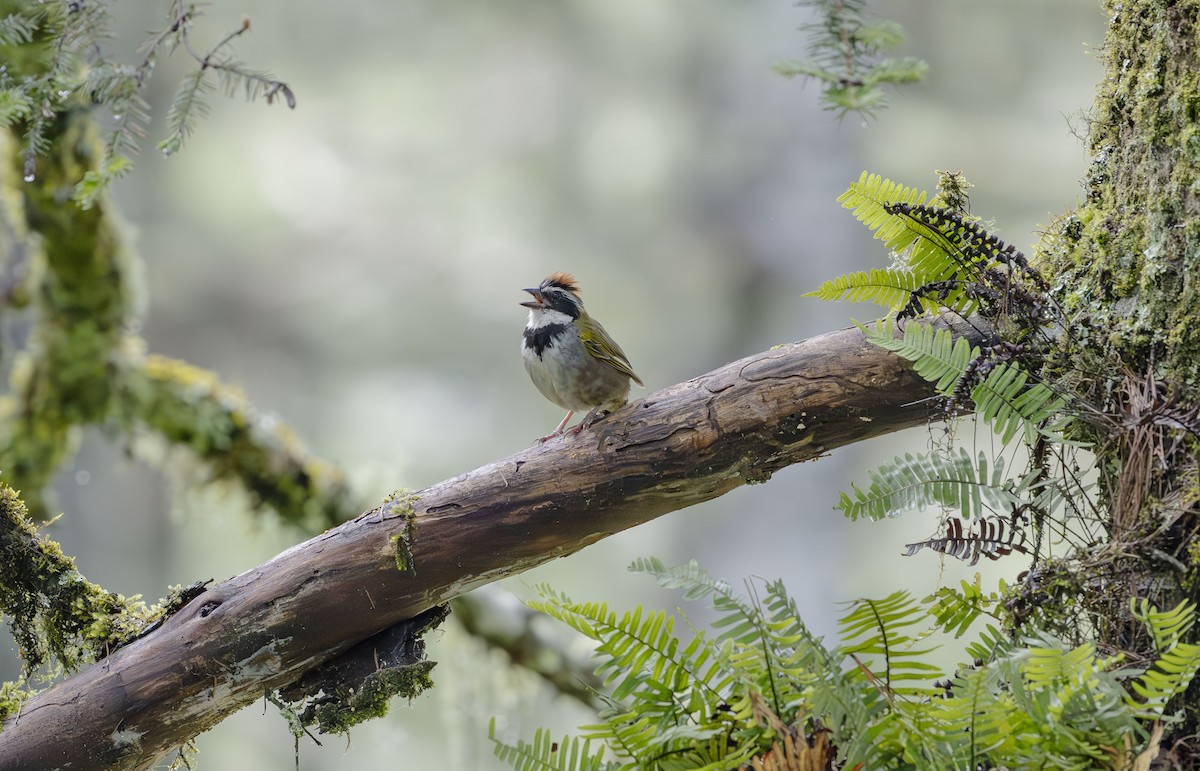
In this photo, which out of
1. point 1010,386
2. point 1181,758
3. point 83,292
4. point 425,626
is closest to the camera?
point 1181,758

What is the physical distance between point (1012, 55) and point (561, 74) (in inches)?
155

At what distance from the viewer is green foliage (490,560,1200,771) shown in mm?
1639

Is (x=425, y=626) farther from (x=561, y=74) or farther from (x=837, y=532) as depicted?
(x=561, y=74)

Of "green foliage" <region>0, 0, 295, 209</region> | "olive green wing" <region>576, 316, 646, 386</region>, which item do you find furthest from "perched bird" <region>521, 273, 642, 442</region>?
"green foliage" <region>0, 0, 295, 209</region>

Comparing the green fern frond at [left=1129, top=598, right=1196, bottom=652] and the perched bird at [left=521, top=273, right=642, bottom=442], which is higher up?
the perched bird at [left=521, top=273, right=642, bottom=442]

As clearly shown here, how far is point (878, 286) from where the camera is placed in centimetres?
249

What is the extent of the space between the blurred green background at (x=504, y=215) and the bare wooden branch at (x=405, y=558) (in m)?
4.87

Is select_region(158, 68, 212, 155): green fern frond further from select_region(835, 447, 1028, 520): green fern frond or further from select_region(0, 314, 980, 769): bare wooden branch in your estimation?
select_region(835, 447, 1028, 520): green fern frond

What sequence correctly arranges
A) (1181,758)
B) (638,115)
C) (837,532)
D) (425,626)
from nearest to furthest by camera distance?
(1181,758) < (425,626) < (837,532) < (638,115)

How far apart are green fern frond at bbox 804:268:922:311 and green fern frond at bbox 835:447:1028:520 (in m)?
0.54

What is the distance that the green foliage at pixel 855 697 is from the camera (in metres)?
1.64

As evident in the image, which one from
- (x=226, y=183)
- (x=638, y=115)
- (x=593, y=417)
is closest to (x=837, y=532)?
Result: (x=638, y=115)

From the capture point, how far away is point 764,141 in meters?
8.09

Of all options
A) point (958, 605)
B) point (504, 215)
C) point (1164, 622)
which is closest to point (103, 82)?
point (958, 605)
